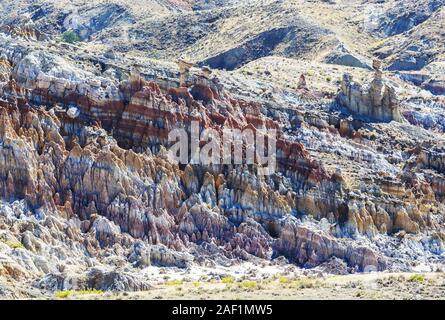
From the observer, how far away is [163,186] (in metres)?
102

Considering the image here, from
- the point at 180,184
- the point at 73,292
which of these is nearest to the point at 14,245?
the point at 73,292

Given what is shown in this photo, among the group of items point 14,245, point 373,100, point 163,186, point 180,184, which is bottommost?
point 14,245

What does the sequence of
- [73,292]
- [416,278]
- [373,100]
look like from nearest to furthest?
[73,292], [416,278], [373,100]

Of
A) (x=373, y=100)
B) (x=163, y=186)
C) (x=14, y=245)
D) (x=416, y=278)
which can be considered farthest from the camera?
(x=373, y=100)

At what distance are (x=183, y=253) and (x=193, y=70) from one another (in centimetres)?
3512

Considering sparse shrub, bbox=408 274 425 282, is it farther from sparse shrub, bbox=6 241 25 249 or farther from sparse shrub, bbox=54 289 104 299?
sparse shrub, bbox=6 241 25 249

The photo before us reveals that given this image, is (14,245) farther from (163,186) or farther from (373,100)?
(373,100)

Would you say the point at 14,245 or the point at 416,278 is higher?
the point at 14,245

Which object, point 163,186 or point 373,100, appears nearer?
point 163,186

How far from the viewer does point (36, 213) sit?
9550 centimetres

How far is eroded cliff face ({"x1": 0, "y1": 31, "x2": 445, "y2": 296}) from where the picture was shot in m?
96.3

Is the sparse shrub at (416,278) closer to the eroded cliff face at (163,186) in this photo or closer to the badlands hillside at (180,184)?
the badlands hillside at (180,184)

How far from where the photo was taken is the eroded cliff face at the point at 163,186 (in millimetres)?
96312
